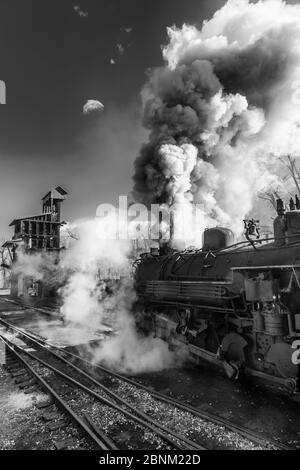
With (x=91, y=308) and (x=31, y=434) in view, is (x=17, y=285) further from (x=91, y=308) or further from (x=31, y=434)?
(x=31, y=434)

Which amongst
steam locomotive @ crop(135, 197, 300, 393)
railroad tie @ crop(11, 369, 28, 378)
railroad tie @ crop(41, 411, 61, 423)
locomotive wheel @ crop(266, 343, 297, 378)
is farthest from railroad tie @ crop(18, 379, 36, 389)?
locomotive wheel @ crop(266, 343, 297, 378)

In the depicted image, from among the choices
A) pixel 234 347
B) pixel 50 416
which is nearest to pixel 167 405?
pixel 234 347

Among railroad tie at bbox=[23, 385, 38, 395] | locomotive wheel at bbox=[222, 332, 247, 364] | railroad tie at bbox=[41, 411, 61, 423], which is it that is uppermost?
locomotive wheel at bbox=[222, 332, 247, 364]

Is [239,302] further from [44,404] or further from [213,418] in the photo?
[44,404]

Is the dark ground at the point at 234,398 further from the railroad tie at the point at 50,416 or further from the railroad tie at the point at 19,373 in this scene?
the railroad tie at the point at 19,373

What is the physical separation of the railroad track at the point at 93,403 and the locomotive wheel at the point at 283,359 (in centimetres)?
181

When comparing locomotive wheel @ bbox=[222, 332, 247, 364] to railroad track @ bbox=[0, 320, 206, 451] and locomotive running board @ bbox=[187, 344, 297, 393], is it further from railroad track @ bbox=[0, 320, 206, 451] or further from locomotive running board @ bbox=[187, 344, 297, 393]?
railroad track @ bbox=[0, 320, 206, 451]

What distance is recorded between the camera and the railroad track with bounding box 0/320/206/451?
4.36 meters

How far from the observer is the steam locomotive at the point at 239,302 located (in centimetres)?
512

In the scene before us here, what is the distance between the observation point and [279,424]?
4.74 m

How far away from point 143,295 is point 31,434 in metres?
5.17

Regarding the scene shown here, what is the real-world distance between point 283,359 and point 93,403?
11.3 feet

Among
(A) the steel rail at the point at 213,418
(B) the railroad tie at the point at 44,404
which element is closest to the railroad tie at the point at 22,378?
(B) the railroad tie at the point at 44,404

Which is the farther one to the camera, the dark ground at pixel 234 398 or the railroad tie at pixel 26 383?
the railroad tie at pixel 26 383
